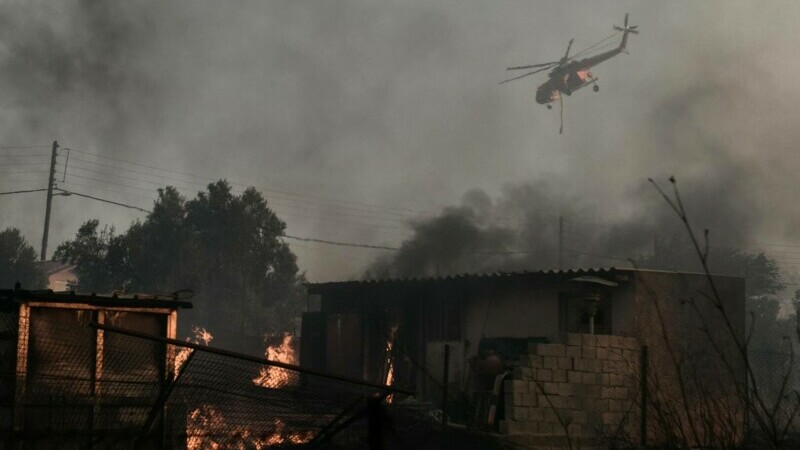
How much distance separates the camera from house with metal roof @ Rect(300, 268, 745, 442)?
A: 709 inches

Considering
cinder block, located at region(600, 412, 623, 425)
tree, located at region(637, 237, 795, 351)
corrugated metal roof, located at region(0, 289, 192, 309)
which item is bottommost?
cinder block, located at region(600, 412, 623, 425)

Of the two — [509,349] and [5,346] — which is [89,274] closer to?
[509,349]

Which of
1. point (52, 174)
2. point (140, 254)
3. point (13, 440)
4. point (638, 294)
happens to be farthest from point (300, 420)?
point (52, 174)

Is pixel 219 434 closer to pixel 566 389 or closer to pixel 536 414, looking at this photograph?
pixel 536 414

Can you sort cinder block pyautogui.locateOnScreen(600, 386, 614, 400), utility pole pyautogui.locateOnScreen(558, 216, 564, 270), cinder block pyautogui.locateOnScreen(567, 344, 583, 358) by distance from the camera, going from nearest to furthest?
cinder block pyautogui.locateOnScreen(567, 344, 583, 358) < cinder block pyautogui.locateOnScreen(600, 386, 614, 400) < utility pole pyautogui.locateOnScreen(558, 216, 564, 270)

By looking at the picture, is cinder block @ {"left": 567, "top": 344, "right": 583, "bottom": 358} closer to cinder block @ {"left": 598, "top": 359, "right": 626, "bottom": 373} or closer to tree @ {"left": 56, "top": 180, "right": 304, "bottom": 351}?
cinder block @ {"left": 598, "top": 359, "right": 626, "bottom": 373}

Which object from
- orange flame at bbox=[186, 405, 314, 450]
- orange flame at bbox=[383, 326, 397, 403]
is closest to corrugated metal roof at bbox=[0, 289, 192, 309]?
orange flame at bbox=[186, 405, 314, 450]

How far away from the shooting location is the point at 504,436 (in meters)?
14.2

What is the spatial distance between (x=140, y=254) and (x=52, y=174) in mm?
6799

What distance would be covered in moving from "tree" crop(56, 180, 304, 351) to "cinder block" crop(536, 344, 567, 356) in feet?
110

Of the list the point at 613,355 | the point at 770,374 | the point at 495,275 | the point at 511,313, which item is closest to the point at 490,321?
the point at 511,313

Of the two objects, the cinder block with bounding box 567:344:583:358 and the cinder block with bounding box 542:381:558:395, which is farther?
the cinder block with bounding box 567:344:583:358

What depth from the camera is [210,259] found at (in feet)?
166

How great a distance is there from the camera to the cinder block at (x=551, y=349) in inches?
595
